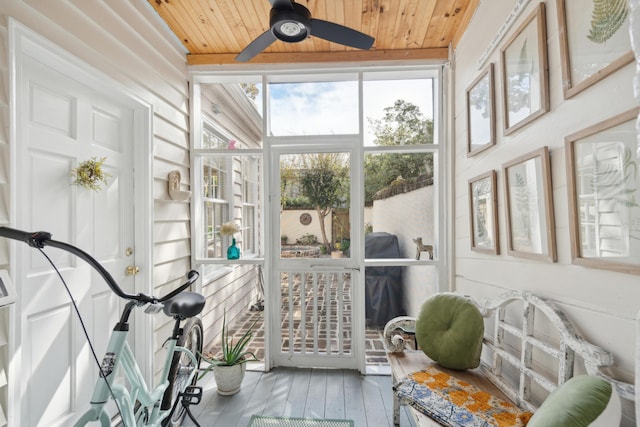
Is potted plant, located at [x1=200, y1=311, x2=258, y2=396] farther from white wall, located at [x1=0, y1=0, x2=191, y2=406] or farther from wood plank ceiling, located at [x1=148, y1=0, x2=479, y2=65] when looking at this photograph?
wood plank ceiling, located at [x1=148, y1=0, x2=479, y2=65]

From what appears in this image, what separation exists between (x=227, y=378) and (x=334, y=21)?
2972 mm

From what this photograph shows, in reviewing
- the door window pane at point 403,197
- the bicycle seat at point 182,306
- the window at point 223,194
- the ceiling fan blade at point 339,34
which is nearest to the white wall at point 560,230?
the door window pane at point 403,197

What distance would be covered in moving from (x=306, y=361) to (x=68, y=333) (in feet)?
6.06

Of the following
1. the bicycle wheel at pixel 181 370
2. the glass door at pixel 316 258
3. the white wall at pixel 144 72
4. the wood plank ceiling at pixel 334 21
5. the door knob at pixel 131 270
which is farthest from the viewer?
the glass door at pixel 316 258

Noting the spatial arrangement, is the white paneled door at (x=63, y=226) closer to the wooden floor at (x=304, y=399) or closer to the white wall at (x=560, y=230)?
the wooden floor at (x=304, y=399)

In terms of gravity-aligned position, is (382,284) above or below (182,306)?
below

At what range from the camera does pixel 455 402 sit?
149 centimetres

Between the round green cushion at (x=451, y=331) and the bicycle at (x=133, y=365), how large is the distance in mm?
1398

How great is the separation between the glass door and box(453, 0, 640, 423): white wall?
1.09 metres

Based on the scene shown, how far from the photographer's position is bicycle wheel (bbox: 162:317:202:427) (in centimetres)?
171

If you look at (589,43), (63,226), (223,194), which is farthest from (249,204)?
(589,43)

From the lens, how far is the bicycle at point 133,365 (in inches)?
43.6

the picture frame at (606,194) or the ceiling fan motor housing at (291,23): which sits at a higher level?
the ceiling fan motor housing at (291,23)

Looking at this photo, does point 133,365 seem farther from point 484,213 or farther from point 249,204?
point 484,213
